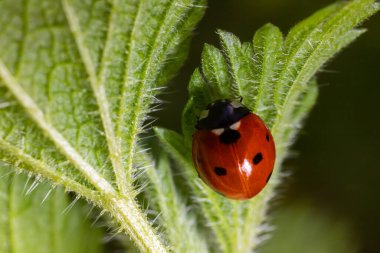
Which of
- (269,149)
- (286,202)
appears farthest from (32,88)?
(286,202)

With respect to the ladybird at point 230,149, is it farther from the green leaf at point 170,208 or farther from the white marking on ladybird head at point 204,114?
the green leaf at point 170,208

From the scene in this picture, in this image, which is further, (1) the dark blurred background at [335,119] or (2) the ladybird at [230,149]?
(1) the dark blurred background at [335,119]

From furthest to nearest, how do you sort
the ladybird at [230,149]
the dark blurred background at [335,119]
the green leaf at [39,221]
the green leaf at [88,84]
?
the dark blurred background at [335,119]
the green leaf at [39,221]
the ladybird at [230,149]
the green leaf at [88,84]

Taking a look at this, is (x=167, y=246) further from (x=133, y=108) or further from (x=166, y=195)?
(x=133, y=108)

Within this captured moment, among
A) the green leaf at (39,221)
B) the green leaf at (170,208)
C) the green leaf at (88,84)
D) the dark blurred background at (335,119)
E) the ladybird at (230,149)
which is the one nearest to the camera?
the green leaf at (88,84)

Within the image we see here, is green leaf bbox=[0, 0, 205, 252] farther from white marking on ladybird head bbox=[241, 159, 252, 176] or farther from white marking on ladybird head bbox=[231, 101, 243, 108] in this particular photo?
A: white marking on ladybird head bbox=[241, 159, 252, 176]

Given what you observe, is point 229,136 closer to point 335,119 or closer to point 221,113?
point 221,113

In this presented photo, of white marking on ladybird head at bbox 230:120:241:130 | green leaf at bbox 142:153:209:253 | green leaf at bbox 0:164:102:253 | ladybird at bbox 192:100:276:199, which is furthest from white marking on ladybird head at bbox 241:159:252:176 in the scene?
green leaf at bbox 0:164:102:253

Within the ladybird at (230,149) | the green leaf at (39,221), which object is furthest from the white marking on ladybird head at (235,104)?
the green leaf at (39,221)
